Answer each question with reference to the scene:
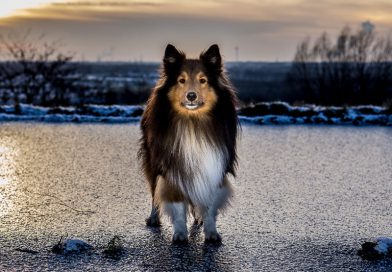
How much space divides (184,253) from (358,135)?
35.0 feet

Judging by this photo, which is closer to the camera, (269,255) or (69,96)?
(269,255)

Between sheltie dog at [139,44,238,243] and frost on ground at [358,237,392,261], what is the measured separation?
1.44m

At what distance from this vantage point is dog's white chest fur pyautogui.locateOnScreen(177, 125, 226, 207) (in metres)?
6.35

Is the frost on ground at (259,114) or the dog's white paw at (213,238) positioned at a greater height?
the dog's white paw at (213,238)

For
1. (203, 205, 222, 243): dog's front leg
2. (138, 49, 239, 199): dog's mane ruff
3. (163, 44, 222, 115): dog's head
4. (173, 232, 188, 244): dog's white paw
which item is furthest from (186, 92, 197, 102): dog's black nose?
(173, 232, 188, 244): dog's white paw

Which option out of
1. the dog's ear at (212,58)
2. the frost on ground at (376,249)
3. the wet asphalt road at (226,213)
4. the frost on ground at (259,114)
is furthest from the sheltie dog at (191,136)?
the frost on ground at (259,114)

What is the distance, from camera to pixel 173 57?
633 cm

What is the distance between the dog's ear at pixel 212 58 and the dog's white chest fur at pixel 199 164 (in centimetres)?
67

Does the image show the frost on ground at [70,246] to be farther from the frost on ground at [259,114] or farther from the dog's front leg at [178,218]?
the frost on ground at [259,114]

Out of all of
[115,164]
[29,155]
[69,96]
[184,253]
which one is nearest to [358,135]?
[115,164]

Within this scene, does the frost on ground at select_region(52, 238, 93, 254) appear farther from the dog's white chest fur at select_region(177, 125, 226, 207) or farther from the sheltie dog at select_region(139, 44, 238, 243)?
the dog's white chest fur at select_region(177, 125, 226, 207)

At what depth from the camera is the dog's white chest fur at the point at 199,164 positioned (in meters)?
6.35

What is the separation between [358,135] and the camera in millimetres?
15852

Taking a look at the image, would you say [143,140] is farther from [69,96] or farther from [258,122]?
[69,96]
